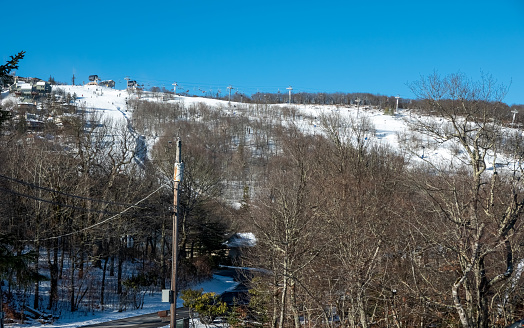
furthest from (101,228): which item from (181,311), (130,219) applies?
(181,311)

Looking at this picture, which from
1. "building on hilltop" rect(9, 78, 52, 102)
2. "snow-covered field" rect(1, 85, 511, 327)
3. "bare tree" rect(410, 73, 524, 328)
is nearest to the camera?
"bare tree" rect(410, 73, 524, 328)

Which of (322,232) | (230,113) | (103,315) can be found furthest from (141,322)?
(230,113)

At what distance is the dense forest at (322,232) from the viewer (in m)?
10.7

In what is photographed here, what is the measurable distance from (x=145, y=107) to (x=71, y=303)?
11020 cm

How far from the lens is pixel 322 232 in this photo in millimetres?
16641

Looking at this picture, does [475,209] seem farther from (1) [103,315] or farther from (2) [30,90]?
(2) [30,90]

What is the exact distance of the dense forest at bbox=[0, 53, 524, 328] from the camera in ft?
35.0

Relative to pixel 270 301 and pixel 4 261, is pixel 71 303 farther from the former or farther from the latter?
pixel 4 261

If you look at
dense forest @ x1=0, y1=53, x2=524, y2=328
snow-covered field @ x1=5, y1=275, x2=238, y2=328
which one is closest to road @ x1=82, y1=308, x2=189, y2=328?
snow-covered field @ x1=5, y1=275, x2=238, y2=328

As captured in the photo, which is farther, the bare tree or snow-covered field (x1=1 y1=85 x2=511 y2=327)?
snow-covered field (x1=1 y1=85 x2=511 y2=327)

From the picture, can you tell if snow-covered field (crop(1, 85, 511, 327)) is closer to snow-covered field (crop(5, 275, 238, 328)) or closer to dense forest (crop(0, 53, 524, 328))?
snow-covered field (crop(5, 275, 238, 328))

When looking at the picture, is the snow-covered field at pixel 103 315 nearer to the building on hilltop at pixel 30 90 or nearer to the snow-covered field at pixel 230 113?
the snow-covered field at pixel 230 113

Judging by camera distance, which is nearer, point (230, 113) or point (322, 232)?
point (322, 232)

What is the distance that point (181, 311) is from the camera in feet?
74.8
